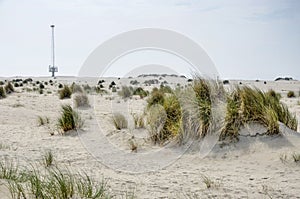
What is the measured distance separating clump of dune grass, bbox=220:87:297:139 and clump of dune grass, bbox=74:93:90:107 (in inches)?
406

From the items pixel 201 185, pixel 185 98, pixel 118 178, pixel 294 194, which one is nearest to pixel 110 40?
pixel 185 98

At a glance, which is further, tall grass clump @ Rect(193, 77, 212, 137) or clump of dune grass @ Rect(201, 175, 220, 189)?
tall grass clump @ Rect(193, 77, 212, 137)

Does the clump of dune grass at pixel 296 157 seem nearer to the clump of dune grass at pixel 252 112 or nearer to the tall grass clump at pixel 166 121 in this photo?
the clump of dune grass at pixel 252 112

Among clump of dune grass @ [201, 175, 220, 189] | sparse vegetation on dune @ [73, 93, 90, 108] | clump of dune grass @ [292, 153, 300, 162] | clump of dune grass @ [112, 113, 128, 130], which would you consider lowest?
clump of dune grass @ [201, 175, 220, 189]

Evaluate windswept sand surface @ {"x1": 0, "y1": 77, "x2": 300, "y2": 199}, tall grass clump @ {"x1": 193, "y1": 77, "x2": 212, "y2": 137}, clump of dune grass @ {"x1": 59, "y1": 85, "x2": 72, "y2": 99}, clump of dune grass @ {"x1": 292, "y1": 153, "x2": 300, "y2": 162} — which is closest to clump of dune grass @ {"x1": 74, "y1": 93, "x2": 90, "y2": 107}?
clump of dune grass @ {"x1": 59, "y1": 85, "x2": 72, "y2": 99}

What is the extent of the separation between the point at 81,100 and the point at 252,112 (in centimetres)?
1113

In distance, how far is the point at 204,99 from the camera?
898 centimetres

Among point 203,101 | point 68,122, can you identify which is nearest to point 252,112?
point 203,101

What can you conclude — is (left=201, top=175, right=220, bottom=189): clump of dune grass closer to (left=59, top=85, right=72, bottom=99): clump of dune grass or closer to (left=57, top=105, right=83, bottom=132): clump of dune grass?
(left=57, top=105, right=83, bottom=132): clump of dune grass

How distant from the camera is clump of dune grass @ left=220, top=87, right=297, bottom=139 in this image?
822 cm

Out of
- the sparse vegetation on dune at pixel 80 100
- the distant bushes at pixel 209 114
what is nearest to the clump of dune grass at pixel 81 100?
the sparse vegetation on dune at pixel 80 100

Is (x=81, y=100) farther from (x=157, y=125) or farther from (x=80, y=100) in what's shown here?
(x=157, y=125)

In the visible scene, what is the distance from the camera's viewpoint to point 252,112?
27.8 ft

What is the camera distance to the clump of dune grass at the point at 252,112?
27.0 feet
